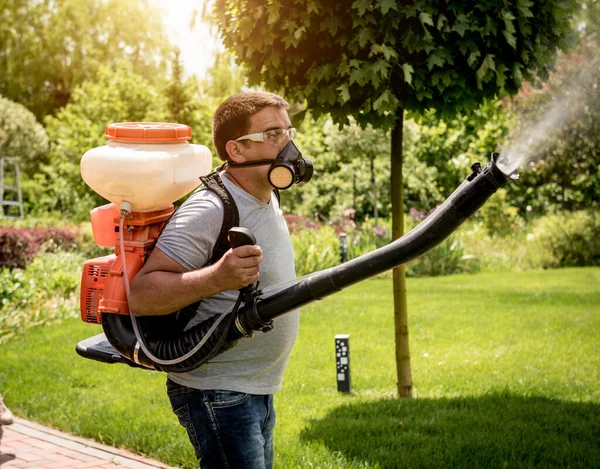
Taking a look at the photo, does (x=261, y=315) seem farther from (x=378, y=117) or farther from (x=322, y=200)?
(x=322, y=200)

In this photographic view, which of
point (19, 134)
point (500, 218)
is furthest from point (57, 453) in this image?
point (19, 134)

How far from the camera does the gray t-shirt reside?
2311 mm

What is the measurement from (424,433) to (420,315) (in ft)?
12.6

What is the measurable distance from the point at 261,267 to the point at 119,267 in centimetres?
43

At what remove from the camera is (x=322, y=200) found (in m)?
17.1

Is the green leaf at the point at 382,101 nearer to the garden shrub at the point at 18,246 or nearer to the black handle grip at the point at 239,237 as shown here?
the black handle grip at the point at 239,237

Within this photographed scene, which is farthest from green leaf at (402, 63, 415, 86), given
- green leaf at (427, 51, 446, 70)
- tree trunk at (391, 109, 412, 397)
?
tree trunk at (391, 109, 412, 397)

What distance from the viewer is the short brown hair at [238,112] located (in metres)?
2.46

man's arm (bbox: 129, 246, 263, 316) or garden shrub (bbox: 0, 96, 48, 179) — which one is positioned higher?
garden shrub (bbox: 0, 96, 48, 179)

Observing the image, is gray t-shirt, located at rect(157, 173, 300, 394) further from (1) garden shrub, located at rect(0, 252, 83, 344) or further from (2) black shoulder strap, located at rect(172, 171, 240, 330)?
(1) garden shrub, located at rect(0, 252, 83, 344)

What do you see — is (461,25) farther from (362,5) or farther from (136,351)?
(136,351)

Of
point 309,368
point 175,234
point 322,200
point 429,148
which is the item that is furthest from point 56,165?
point 175,234

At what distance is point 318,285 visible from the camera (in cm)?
219

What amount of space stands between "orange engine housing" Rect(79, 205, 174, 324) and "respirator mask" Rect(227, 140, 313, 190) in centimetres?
32
